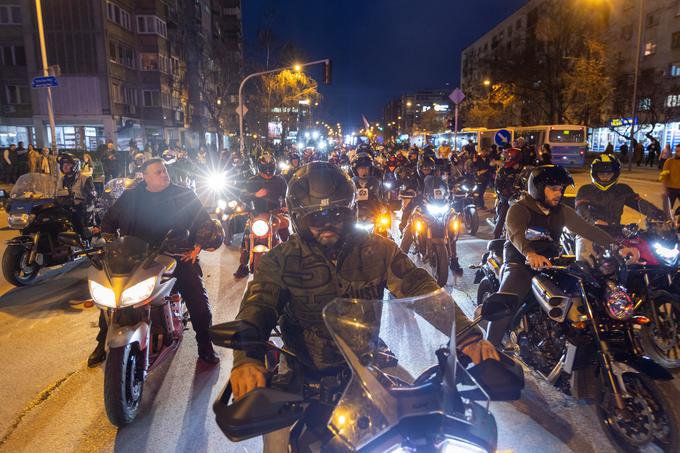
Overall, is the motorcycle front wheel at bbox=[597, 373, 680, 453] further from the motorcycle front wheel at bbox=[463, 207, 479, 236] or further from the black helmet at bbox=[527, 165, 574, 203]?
the motorcycle front wheel at bbox=[463, 207, 479, 236]

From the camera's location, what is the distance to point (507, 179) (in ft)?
35.1

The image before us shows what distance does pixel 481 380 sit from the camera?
204cm

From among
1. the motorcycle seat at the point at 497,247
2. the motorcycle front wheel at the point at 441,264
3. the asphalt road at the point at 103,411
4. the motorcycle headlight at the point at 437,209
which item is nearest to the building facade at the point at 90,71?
the motorcycle headlight at the point at 437,209

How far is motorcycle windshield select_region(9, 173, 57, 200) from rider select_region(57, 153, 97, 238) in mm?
130

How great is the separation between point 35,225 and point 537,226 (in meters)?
7.30

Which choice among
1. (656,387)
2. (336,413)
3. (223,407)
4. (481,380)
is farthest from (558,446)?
(223,407)

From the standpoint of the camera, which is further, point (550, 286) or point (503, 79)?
point (503, 79)

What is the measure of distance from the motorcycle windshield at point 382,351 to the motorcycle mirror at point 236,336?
32 cm

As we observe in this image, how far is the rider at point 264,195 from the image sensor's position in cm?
793

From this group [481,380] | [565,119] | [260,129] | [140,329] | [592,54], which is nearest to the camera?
[481,380]

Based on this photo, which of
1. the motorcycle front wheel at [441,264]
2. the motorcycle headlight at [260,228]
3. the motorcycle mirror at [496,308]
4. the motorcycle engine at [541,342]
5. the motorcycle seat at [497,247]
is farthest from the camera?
the motorcycle front wheel at [441,264]

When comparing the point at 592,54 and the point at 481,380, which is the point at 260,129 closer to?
the point at 592,54

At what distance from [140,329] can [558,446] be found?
3.05 m

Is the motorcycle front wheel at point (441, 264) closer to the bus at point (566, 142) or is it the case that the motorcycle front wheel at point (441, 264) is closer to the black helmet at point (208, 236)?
the black helmet at point (208, 236)
